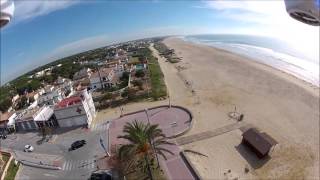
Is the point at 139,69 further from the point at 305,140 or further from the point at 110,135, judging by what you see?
the point at 305,140

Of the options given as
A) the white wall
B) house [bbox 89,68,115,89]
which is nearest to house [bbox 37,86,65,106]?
house [bbox 89,68,115,89]

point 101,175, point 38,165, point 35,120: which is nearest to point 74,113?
point 35,120

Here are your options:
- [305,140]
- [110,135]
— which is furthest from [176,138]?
[305,140]

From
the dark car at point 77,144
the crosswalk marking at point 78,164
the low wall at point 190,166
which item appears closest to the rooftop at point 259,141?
the low wall at point 190,166

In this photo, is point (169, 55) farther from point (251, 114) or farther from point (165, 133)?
point (165, 133)

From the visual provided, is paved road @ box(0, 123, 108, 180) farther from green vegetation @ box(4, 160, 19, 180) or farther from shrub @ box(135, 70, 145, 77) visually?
shrub @ box(135, 70, 145, 77)

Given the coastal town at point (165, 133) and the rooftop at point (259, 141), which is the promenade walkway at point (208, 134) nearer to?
the coastal town at point (165, 133)

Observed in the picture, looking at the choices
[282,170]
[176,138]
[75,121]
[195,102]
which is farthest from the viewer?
[195,102]
